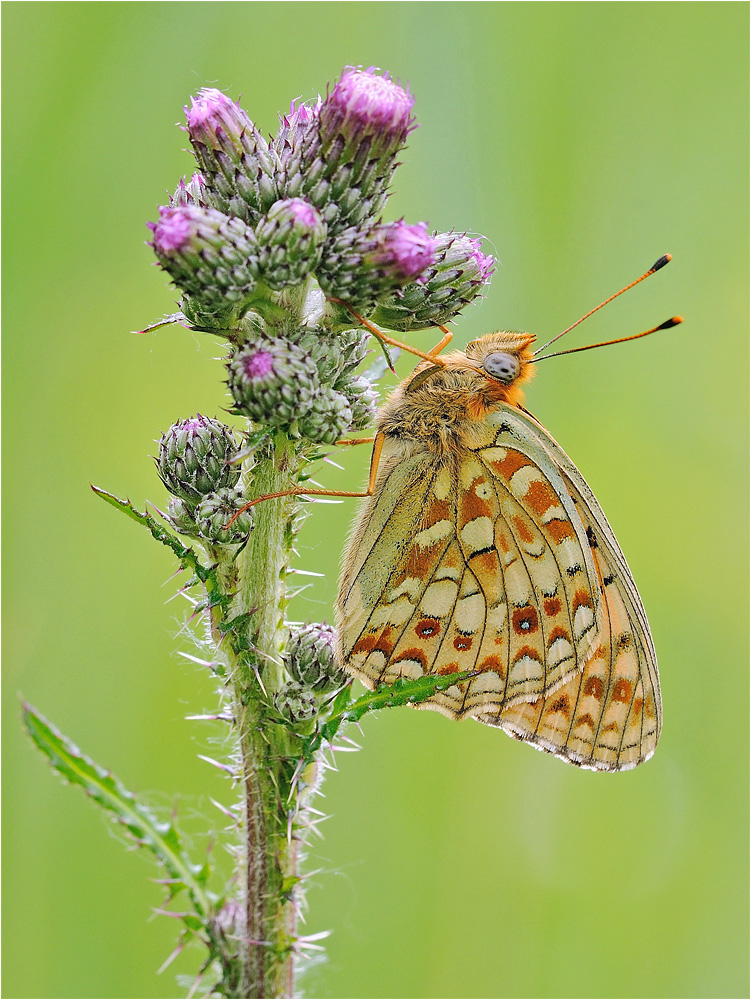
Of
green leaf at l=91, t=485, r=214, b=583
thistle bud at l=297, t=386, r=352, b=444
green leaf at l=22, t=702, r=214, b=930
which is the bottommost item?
green leaf at l=22, t=702, r=214, b=930

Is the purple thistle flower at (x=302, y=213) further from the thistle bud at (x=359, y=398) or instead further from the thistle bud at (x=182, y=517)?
the thistle bud at (x=182, y=517)

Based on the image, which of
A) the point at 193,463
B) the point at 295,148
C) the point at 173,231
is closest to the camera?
the point at 173,231

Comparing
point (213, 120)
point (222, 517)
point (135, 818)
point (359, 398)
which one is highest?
point (213, 120)

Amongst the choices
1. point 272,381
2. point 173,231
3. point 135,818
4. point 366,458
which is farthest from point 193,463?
point 366,458

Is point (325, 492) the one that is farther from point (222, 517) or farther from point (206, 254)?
point (206, 254)

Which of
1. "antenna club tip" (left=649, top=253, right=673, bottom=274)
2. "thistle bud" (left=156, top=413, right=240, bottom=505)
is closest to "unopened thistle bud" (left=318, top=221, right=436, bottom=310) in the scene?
"thistle bud" (left=156, top=413, right=240, bottom=505)

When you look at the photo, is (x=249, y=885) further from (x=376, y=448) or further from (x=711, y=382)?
(x=711, y=382)

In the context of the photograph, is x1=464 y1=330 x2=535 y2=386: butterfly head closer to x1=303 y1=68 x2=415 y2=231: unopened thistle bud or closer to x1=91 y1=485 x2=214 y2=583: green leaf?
x1=303 y1=68 x2=415 y2=231: unopened thistle bud
